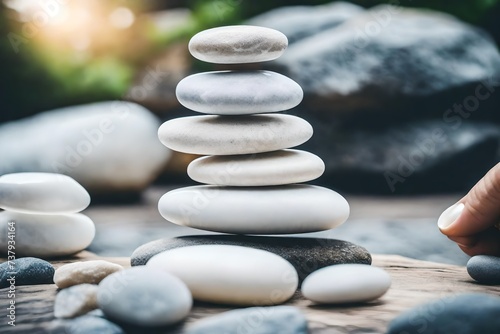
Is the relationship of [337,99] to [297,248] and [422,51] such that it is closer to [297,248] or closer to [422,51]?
[422,51]

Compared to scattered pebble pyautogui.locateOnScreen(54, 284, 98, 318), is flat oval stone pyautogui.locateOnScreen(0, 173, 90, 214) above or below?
above

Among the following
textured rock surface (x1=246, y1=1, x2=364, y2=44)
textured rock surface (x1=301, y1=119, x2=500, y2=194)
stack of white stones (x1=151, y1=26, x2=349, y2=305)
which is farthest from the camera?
textured rock surface (x1=246, y1=1, x2=364, y2=44)

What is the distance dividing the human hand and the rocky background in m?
3.31

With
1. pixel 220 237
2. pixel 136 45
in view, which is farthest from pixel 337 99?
pixel 220 237

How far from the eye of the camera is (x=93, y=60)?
6949 millimetres

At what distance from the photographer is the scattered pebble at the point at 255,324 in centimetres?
153

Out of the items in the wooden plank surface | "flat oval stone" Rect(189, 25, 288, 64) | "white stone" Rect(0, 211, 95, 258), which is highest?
"flat oval stone" Rect(189, 25, 288, 64)

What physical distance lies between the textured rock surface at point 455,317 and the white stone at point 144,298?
56 cm

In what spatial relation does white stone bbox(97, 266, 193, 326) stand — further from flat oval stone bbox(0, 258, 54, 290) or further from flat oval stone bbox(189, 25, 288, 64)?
flat oval stone bbox(189, 25, 288, 64)

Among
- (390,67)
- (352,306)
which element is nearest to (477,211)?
(352,306)

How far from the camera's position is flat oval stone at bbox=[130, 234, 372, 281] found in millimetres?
2170

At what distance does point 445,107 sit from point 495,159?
723 mm

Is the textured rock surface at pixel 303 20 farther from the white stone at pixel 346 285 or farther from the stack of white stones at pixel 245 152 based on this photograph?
the white stone at pixel 346 285

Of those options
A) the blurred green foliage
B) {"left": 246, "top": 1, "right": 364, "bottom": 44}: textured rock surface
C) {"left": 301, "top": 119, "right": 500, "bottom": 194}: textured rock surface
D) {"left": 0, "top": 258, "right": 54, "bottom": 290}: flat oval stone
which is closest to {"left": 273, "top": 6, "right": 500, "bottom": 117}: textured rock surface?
{"left": 301, "top": 119, "right": 500, "bottom": 194}: textured rock surface
